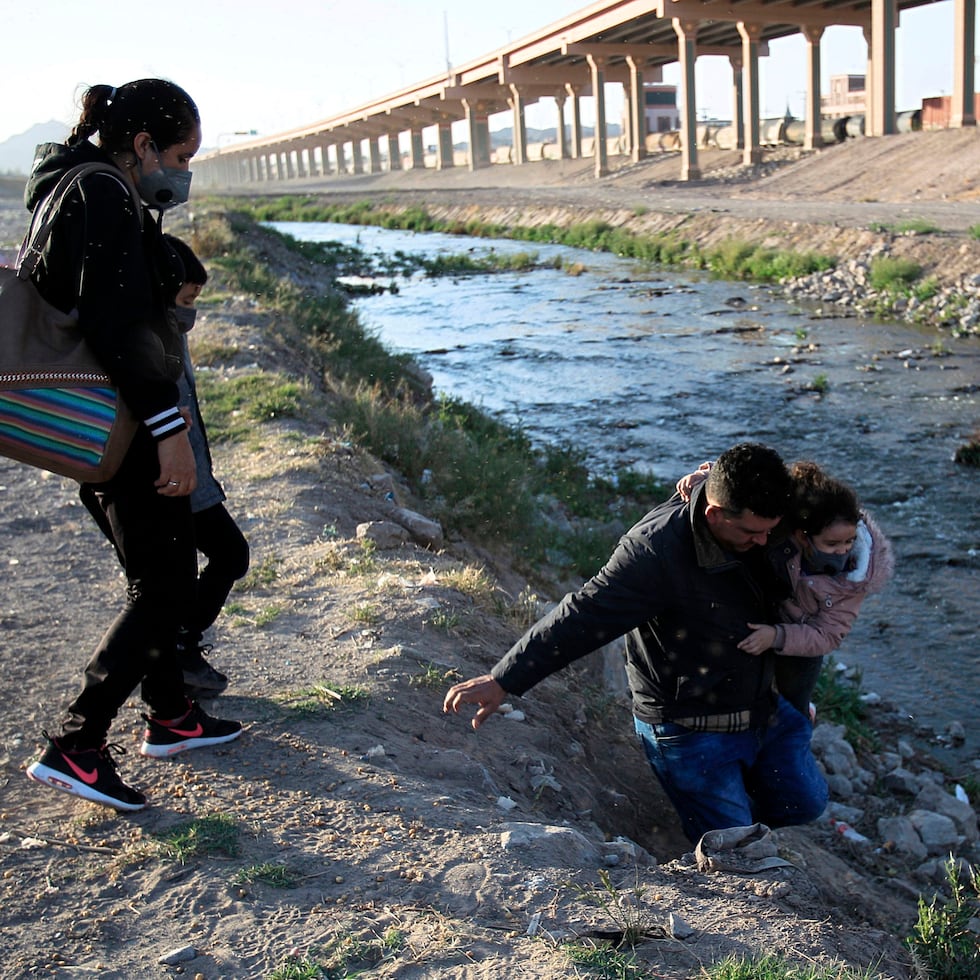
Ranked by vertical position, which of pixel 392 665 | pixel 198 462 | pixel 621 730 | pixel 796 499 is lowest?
pixel 621 730

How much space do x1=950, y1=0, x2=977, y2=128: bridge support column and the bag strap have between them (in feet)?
109

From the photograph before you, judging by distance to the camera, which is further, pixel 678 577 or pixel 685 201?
pixel 685 201

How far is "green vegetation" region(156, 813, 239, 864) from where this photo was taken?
121 inches

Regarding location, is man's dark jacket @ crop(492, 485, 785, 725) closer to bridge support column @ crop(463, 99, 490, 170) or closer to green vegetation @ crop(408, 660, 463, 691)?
green vegetation @ crop(408, 660, 463, 691)

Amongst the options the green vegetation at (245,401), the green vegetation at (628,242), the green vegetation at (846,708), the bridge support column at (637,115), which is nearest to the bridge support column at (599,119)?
the bridge support column at (637,115)

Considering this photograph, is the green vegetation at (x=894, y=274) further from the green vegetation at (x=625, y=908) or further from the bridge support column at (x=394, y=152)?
the bridge support column at (x=394, y=152)

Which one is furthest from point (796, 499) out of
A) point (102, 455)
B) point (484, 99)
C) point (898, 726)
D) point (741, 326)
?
point (484, 99)

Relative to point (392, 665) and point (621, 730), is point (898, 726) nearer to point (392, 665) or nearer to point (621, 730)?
point (621, 730)

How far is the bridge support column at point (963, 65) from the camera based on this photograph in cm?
3155

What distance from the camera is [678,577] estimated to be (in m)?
3.42

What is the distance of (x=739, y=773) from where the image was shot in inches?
147

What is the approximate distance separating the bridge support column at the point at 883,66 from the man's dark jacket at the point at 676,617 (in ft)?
118

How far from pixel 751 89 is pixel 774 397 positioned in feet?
106

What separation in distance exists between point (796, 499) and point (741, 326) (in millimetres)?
15921
